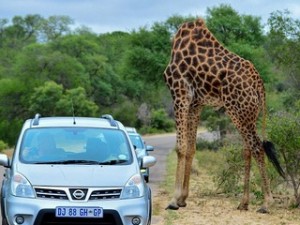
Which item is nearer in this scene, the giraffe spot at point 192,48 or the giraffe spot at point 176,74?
the giraffe spot at point 176,74

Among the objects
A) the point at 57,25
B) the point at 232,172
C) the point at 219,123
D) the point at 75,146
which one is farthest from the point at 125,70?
the point at 57,25

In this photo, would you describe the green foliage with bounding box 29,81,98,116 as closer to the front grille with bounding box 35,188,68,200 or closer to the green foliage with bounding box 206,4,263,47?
the green foliage with bounding box 206,4,263,47

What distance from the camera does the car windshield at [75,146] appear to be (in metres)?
9.19

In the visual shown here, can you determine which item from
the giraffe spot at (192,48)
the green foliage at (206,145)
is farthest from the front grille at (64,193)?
the green foliage at (206,145)

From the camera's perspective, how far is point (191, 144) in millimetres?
14047

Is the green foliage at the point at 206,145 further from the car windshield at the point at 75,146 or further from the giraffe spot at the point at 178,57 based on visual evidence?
the car windshield at the point at 75,146

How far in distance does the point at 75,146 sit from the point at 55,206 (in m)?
1.70

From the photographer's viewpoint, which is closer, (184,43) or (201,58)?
(201,58)

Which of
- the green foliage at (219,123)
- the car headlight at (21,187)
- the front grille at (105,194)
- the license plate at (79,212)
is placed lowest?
the green foliage at (219,123)

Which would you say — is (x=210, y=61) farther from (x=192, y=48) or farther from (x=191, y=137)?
(x=191, y=137)

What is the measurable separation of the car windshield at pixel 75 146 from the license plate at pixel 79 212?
100 cm

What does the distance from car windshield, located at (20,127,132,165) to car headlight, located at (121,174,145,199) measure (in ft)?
1.79

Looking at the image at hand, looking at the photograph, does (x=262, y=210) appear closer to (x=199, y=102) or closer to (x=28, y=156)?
(x=199, y=102)

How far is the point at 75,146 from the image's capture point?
32.0 ft
